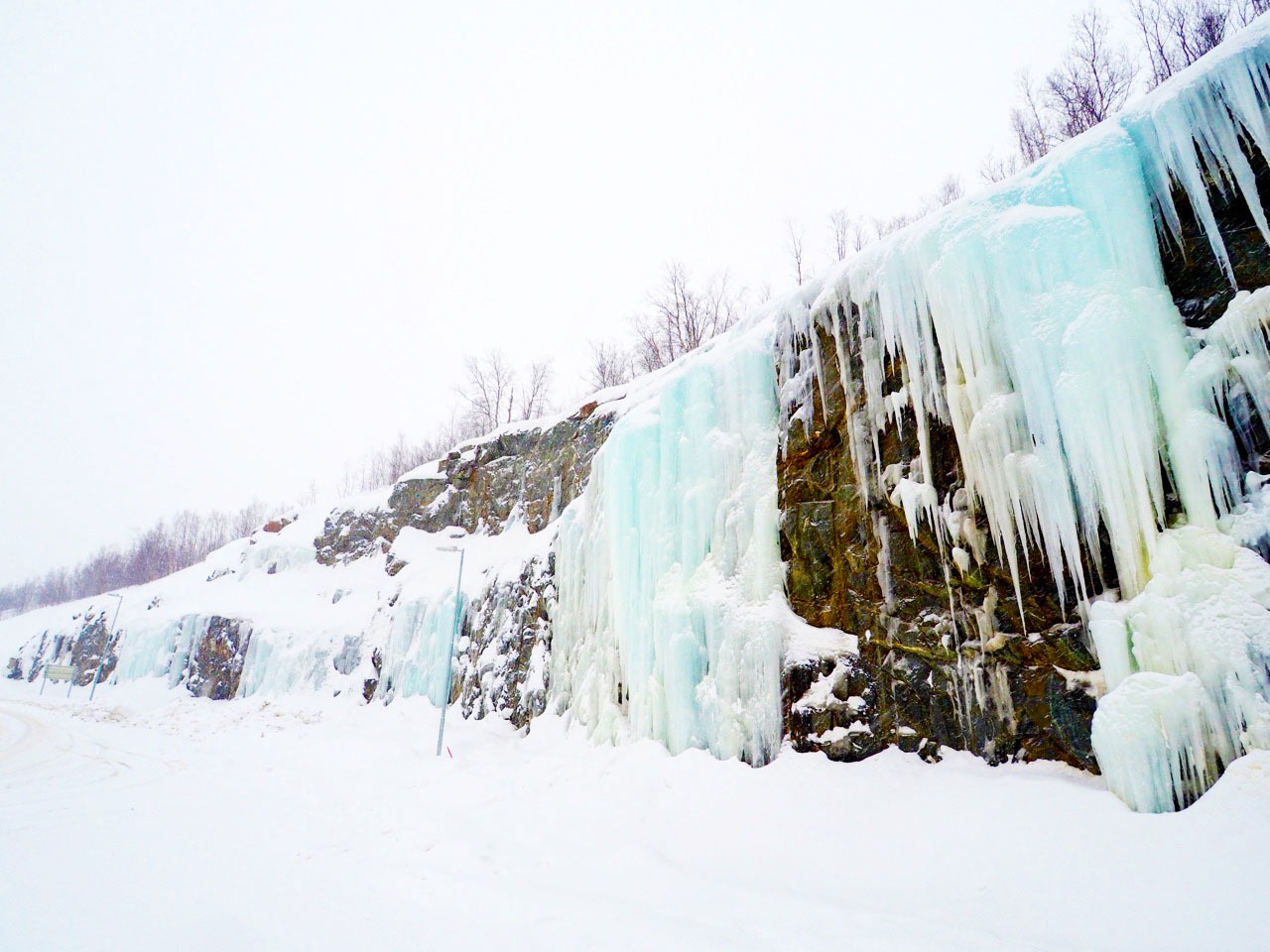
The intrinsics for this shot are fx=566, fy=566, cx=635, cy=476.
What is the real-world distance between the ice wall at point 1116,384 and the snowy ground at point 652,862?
2.25ft

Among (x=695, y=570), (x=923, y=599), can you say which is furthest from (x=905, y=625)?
(x=695, y=570)

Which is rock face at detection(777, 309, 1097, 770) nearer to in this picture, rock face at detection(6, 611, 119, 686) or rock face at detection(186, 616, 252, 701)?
rock face at detection(186, 616, 252, 701)

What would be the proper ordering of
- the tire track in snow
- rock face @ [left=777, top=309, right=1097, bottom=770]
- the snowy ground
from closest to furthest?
the snowy ground → rock face @ [left=777, top=309, right=1097, bottom=770] → the tire track in snow

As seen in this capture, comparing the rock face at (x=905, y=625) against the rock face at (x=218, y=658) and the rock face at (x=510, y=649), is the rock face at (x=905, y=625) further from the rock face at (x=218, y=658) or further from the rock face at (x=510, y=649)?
the rock face at (x=218, y=658)

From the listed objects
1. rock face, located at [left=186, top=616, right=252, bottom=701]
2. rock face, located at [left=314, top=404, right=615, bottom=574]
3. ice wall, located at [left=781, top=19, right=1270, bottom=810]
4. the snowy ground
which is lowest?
the snowy ground

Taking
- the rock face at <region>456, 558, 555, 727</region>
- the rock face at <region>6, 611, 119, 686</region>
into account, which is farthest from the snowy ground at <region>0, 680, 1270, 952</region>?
the rock face at <region>6, 611, 119, 686</region>

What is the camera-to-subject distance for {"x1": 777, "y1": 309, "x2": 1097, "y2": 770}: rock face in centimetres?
482

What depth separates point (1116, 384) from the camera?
450 centimetres

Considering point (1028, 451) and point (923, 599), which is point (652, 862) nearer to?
→ point (923, 599)

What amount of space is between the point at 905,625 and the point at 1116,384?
9.20ft

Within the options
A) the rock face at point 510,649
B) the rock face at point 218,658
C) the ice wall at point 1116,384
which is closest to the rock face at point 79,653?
the rock face at point 218,658

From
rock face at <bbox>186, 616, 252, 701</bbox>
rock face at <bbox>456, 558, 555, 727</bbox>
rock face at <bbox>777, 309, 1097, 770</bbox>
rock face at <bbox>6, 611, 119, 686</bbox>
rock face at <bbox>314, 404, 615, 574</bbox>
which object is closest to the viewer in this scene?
rock face at <bbox>777, 309, 1097, 770</bbox>

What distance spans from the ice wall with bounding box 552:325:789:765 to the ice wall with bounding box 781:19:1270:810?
2.00 meters

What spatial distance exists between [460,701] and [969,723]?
38.3ft
